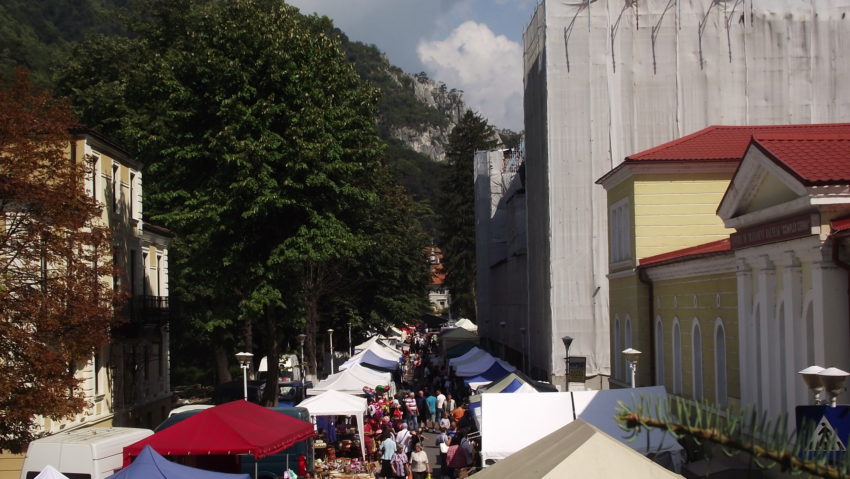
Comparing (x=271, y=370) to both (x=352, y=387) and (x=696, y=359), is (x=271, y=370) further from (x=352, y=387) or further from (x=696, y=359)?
(x=696, y=359)

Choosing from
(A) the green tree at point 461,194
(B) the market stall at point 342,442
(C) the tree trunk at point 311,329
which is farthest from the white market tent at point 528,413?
(A) the green tree at point 461,194

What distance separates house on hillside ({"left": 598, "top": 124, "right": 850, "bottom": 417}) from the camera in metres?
13.2

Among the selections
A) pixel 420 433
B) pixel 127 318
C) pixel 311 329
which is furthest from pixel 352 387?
pixel 311 329

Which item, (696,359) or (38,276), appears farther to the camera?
Result: (696,359)

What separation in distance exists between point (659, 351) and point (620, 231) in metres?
4.44

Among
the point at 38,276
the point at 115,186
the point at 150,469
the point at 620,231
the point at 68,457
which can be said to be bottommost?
the point at 68,457

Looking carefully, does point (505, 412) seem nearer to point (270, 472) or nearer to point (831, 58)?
point (270, 472)

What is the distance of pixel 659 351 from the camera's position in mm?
24281

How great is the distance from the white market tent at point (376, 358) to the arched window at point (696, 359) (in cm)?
1975

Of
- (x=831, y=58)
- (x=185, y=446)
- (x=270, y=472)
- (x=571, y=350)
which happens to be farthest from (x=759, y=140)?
(x=831, y=58)

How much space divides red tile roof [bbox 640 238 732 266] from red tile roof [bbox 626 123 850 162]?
250 centimetres

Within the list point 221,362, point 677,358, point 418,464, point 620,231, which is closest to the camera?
point 418,464

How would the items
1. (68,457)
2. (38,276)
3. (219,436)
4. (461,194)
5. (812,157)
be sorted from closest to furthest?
(812,157)
(219,436)
(68,457)
(38,276)
(461,194)

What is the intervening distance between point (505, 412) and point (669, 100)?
20559 millimetres
